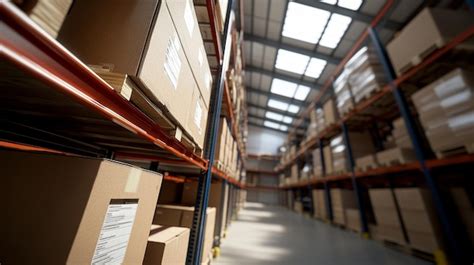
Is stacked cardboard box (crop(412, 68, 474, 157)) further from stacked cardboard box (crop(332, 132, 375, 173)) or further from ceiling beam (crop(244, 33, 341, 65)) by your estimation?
ceiling beam (crop(244, 33, 341, 65))

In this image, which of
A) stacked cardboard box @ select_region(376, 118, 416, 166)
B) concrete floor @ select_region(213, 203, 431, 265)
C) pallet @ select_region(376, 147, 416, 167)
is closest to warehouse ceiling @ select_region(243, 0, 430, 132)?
stacked cardboard box @ select_region(376, 118, 416, 166)

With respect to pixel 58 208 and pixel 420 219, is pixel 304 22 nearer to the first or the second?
pixel 420 219

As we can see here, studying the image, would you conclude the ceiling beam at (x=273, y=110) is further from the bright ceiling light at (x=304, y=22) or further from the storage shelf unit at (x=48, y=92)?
the storage shelf unit at (x=48, y=92)

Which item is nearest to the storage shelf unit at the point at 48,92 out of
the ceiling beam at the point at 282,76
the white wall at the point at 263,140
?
the ceiling beam at the point at 282,76

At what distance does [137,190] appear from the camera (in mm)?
863

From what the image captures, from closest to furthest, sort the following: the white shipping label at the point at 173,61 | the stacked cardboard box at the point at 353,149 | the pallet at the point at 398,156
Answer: the white shipping label at the point at 173,61
the pallet at the point at 398,156
the stacked cardboard box at the point at 353,149

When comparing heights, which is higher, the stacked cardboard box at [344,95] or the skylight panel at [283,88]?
the skylight panel at [283,88]

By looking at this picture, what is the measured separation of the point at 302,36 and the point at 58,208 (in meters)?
7.14

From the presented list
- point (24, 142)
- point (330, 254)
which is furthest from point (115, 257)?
point (330, 254)

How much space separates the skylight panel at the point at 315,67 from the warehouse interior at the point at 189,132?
2.38 ft

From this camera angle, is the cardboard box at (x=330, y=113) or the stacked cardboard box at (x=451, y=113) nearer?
the stacked cardboard box at (x=451, y=113)

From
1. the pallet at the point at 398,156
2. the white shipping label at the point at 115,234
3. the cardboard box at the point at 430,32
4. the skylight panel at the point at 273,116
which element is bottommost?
the white shipping label at the point at 115,234

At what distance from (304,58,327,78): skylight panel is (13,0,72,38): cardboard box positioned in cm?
744

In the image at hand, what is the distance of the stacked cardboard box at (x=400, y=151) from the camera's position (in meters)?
2.77
